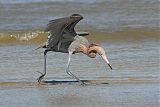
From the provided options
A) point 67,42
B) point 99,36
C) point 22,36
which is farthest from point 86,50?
point 22,36

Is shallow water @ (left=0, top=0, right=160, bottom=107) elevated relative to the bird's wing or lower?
lower

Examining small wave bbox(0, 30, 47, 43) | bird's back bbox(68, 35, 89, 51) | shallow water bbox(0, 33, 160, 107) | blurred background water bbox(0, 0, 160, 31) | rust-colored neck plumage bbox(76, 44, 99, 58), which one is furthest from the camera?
blurred background water bbox(0, 0, 160, 31)

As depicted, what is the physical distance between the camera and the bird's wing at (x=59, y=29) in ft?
30.7

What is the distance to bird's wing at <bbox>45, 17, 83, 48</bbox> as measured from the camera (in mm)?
9352

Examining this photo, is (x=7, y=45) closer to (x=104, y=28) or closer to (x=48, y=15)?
(x=104, y=28)

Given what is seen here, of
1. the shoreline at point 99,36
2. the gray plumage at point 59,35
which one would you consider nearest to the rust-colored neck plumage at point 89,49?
the gray plumage at point 59,35

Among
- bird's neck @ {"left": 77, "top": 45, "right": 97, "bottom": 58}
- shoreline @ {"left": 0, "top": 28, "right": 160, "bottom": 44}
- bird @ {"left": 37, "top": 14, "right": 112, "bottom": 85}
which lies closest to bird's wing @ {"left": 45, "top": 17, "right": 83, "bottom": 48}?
bird @ {"left": 37, "top": 14, "right": 112, "bottom": 85}

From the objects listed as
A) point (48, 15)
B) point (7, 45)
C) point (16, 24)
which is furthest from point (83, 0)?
point (7, 45)

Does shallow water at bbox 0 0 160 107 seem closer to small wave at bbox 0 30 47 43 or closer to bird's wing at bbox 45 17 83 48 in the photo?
small wave at bbox 0 30 47 43

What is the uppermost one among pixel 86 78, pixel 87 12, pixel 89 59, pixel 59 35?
pixel 59 35

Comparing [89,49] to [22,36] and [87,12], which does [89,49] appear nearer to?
[22,36]

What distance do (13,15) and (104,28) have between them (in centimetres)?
300

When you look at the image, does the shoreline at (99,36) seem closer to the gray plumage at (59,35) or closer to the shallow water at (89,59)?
the shallow water at (89,59)

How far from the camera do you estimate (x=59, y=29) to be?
9.50 metres
